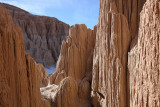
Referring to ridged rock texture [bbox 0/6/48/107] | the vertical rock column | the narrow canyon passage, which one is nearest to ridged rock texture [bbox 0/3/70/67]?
the narrow canyon passage

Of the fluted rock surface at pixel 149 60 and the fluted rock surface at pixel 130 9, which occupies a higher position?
the fluted rock surface at pixel 130 9

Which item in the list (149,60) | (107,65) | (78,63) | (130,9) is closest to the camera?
(149,60)

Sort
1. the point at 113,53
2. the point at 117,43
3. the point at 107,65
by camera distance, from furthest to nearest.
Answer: the point at 107,65, the point at 113,53, the point at 117,43

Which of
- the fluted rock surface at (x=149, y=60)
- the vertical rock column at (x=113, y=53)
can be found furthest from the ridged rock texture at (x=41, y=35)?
the fluted rock surface at (x=149, y=60)

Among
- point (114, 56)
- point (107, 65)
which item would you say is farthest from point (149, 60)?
point (107, 65)

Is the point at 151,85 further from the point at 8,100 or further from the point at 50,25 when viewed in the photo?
the point at 50,25

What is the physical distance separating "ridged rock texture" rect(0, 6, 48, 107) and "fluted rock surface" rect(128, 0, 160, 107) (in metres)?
4.52

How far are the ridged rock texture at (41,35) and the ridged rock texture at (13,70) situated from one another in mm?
30021

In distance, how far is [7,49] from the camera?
439cm

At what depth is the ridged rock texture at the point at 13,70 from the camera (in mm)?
4160

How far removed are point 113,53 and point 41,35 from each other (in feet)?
127

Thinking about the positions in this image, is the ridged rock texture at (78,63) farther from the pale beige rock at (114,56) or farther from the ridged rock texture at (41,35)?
the ridged rock texture at (41,35)

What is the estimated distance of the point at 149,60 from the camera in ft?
12.4

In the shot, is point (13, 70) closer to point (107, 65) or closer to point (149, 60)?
point (107, 65)
